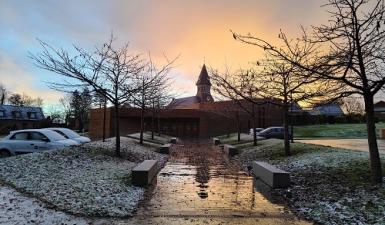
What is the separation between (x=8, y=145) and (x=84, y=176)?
815 centimetres

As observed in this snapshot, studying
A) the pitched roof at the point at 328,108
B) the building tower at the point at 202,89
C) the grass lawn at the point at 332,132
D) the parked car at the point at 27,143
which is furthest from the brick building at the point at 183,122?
the parked car at the point at 27,143

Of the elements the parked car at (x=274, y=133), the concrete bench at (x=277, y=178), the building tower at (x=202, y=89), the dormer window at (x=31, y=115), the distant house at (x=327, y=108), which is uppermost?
the building tower at (x=202, y=89)

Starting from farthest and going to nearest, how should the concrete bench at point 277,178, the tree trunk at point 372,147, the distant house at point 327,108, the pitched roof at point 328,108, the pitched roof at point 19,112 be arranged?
the pitched roof at point 19,112
the pitched roof at point 328,108
the distant house at point 327,108
the concrete bench at point 277,178
the tree trunk at point 372,147

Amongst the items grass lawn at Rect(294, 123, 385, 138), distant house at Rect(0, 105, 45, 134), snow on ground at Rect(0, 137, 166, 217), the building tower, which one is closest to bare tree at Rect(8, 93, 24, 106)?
distant house at Rect(0, 105, 45, 134)

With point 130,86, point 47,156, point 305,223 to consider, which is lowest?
point 305,223

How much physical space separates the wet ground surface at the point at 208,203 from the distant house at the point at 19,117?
69.5m

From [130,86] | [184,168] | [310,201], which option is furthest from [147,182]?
[130,86]

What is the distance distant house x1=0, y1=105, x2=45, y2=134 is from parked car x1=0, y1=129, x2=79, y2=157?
61.3 metres

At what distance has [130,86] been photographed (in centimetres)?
1930

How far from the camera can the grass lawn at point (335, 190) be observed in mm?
8367

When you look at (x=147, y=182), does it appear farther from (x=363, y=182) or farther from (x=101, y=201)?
(x=363, y=182)

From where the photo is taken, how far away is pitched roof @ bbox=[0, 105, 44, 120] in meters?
80.3

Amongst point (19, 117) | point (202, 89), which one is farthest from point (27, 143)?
point (202, 89)

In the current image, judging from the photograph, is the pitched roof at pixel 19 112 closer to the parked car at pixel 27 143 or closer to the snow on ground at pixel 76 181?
the parked car at pixel 27 143
